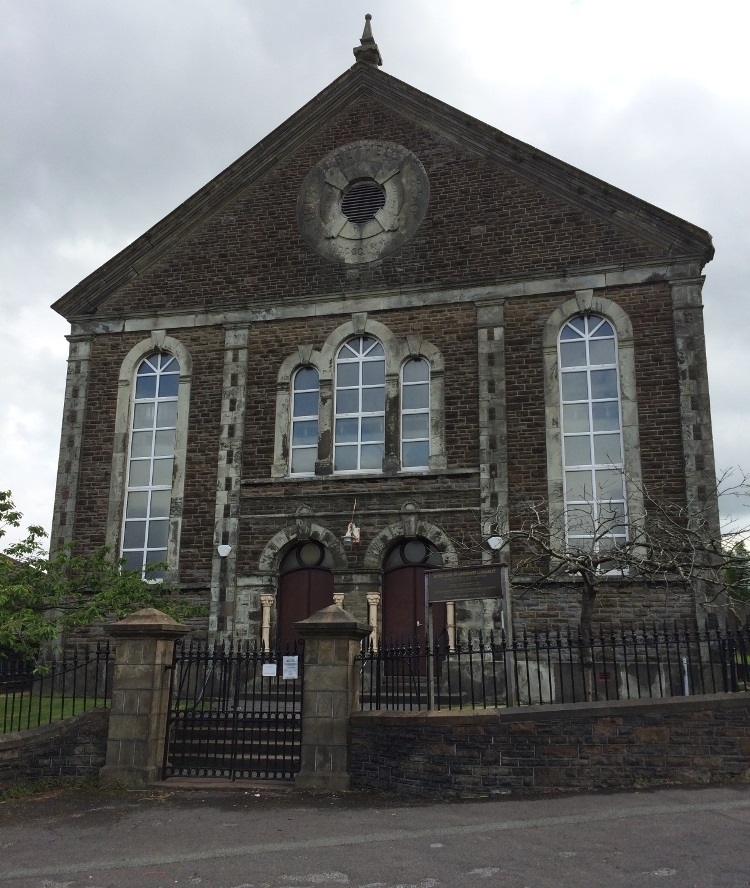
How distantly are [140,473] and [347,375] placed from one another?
459cm

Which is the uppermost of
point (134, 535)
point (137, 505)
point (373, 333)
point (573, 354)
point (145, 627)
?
point (373, 333)

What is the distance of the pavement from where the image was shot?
276 inches

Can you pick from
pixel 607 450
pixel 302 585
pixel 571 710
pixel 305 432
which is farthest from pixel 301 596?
pixel 571 710

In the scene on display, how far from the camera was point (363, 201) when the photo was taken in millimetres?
18719

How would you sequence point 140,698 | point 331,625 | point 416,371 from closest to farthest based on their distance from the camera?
point 331,625, point 140,698, point 416,371

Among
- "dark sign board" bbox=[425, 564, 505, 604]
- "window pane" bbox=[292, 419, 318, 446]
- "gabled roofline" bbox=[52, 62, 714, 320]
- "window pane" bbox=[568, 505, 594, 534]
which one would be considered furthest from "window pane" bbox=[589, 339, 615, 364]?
"dark sign board" bbox=[425, 564, 505, 604]

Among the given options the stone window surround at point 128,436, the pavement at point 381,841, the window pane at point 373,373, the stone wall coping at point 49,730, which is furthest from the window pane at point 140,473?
the pavement at point 381,841

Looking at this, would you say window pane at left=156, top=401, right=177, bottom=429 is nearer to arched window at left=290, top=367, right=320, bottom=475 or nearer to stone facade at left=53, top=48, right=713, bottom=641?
stone facade at left=53, top=48, right=713, bottom=641

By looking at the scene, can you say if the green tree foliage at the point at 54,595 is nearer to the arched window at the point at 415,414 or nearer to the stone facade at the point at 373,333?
the stone facade at the point at 373,333

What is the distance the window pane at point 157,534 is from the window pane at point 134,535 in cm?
14

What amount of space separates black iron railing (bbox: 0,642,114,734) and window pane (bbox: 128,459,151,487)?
318 centimetres

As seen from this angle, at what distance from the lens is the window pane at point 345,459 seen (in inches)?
686

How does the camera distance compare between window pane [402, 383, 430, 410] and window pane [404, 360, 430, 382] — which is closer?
window pane [402, 383, 430, 410]

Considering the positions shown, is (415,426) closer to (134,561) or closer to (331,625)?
(134,561)
